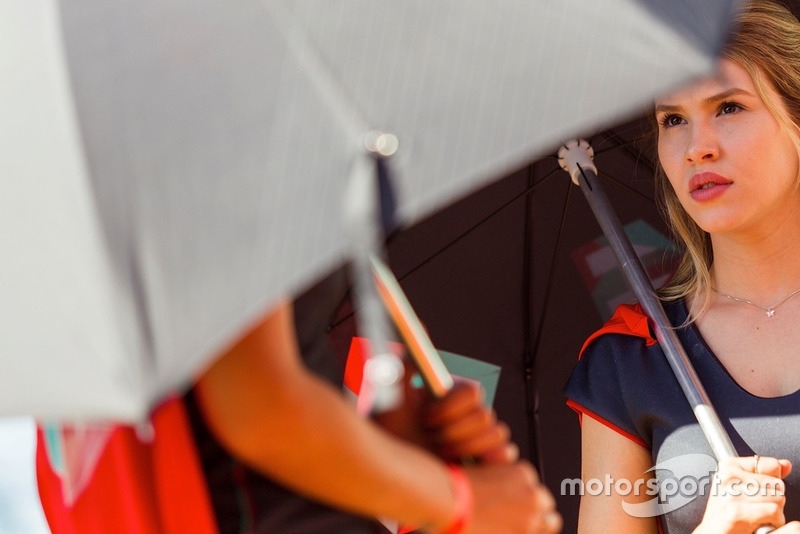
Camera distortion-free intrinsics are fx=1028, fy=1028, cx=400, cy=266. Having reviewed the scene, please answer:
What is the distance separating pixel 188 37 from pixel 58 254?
26 cm

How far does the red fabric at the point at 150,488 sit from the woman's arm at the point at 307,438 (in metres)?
0.09

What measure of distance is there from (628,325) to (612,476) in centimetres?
37

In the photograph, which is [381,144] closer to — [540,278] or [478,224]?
[478,224]

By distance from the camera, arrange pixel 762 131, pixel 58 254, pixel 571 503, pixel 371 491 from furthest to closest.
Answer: pixel 571 503
pixel 762 131
pixel 371 491
pixel 58 254

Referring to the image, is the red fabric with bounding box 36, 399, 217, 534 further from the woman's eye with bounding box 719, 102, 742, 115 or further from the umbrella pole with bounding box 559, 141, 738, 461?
the woman's eye with bounding box 719, 102, 742, 115

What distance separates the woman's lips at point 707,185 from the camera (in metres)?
2.28

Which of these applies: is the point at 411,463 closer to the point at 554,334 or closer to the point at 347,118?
the point at 347,118

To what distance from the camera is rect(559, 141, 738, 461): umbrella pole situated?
206cm

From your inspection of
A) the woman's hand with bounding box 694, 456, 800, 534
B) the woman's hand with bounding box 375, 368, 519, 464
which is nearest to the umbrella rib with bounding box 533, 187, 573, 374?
the woman's hand with bounding box 694, 456, 800, 534

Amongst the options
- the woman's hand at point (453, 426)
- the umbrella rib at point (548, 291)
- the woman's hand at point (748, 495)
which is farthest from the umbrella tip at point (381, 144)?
the umbrella rib at point (548, 291)

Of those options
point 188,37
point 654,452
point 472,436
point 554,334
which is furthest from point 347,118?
point 554,334

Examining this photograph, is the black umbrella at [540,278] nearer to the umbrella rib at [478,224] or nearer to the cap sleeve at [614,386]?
the umbrella rib at [478,224]

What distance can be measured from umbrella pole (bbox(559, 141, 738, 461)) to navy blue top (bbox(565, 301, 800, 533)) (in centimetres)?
7

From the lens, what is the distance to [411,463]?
1167mm
